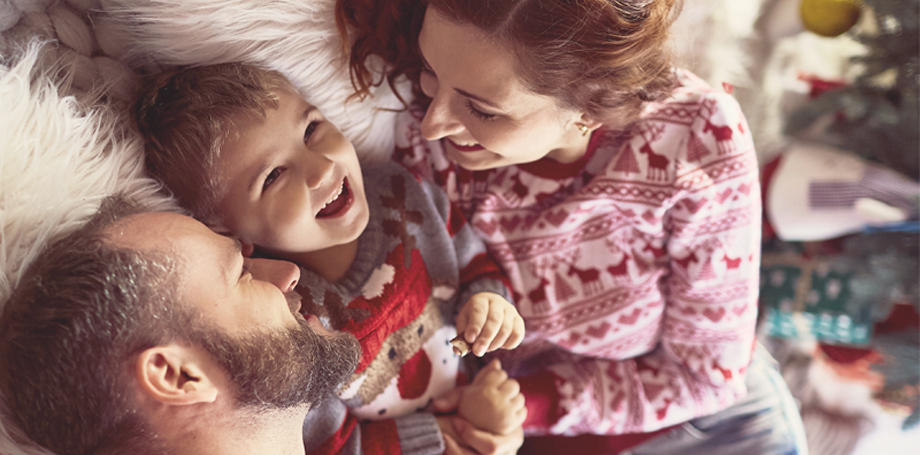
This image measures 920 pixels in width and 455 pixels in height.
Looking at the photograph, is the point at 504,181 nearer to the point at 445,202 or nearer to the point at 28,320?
the point at 445,202

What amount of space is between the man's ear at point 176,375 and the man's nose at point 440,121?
0.46 m

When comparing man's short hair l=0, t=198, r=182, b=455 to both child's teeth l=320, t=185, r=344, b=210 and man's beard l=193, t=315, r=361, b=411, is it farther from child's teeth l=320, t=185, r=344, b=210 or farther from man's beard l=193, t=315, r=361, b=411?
child's teeth l=320, t=185, r=344, b=210

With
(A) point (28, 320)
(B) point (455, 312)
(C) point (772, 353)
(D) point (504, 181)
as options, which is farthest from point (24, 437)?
(C) point (772, 353)

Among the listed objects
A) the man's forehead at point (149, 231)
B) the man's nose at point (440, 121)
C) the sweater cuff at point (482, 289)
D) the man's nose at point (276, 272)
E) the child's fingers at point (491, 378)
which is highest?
the man's nose at point (440, 121)

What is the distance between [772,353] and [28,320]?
1.85 m

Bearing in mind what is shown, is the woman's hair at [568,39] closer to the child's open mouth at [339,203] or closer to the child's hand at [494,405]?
the child's open mouth at [339,203]

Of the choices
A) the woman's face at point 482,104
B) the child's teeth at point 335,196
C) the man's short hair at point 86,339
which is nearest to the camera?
the man's short hair at point 86,339

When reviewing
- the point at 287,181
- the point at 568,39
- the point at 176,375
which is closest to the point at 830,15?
the point at 568,39

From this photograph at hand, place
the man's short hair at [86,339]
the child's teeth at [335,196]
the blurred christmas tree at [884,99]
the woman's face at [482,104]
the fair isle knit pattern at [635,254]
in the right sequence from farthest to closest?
the blurred christmas tree at [884,99] < the fair isle knit pattern at [635,254] < the child's teeth at [335,196] < the woman's face at [482,104] < the man's short hair at [86,339]

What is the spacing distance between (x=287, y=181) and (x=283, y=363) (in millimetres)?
286

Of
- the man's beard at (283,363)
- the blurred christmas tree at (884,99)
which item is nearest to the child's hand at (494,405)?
the man's beard at (283,363)

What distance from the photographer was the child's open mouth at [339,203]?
95 centimetres

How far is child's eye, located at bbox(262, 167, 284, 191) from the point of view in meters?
0.90

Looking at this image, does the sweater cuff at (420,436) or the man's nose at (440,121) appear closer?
the man's nose at (440,121)
